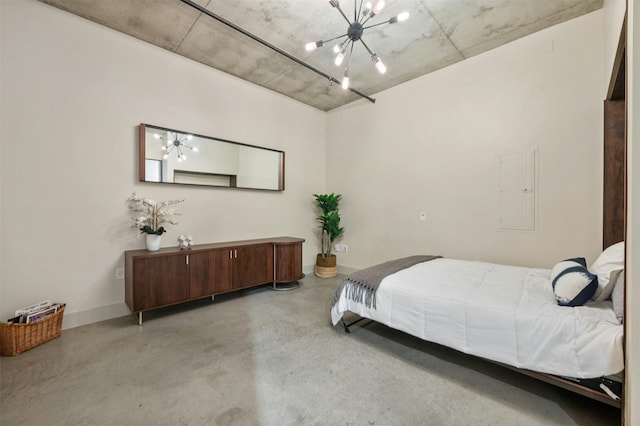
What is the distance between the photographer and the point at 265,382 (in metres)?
1.83

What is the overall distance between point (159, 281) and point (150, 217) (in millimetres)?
774

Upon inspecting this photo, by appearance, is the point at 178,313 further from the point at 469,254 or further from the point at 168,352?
the point at 469,254

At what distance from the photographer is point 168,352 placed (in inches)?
86.8

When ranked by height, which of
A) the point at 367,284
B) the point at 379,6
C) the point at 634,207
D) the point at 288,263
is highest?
the point at 379,6

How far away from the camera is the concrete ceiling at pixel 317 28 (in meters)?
2.52

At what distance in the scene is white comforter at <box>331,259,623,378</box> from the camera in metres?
1.44

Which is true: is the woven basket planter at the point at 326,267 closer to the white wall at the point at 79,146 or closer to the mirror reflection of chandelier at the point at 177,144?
the white wall at the point at 79,146

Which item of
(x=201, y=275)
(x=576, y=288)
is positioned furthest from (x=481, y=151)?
(x=201, y=275)

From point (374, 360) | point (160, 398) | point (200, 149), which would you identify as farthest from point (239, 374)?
point (200, 149)

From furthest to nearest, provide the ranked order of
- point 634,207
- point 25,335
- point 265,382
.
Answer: point 25,335 → point 265,382 → point 634,207

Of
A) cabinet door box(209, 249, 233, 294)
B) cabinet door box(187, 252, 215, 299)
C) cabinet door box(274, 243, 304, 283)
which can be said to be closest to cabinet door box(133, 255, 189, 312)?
cabinet door box(187, 252, 215, 299)

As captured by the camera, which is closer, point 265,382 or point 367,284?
point 265,382

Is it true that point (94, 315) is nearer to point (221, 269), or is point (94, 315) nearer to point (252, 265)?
point (221, 269)

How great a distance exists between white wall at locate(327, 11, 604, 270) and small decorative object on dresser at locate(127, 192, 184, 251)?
295 cm
